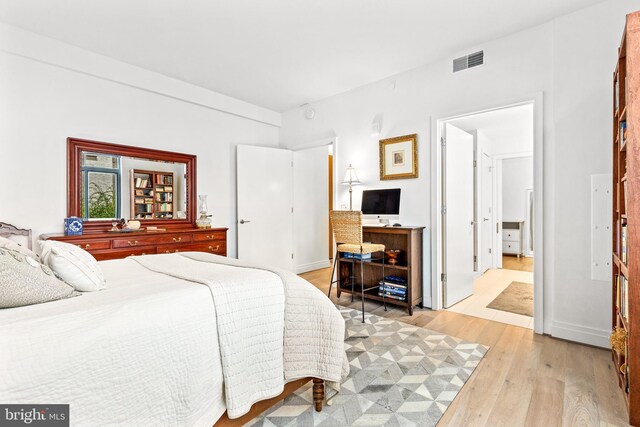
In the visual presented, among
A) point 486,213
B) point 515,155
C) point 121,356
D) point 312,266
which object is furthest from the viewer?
point 515,155

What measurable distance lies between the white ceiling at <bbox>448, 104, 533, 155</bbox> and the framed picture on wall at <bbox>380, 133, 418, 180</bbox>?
0.93 meters

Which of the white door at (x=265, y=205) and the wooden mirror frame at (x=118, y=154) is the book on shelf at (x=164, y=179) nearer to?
the wooden mirror frame at (x=118, y=154)

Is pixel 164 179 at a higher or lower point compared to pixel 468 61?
lower

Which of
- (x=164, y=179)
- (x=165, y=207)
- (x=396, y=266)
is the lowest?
(x=396, y=266)

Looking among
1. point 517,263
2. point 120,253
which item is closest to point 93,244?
point 120,253

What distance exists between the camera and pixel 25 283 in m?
1.14

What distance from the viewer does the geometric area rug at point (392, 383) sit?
160 cm

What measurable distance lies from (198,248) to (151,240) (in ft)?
1.77

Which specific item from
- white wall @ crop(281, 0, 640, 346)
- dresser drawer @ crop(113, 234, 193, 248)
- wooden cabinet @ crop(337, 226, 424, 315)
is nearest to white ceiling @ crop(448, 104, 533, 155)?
white wall @ crop(281, 0, 640, 346)

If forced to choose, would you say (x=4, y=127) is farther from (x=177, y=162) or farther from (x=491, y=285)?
(x=491, y=285)

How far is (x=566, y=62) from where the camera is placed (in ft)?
8.27

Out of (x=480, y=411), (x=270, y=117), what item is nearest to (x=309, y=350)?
(x=480, y=411)

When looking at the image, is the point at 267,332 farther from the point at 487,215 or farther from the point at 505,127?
the point at 505,127

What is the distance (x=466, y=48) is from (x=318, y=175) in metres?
3.00
